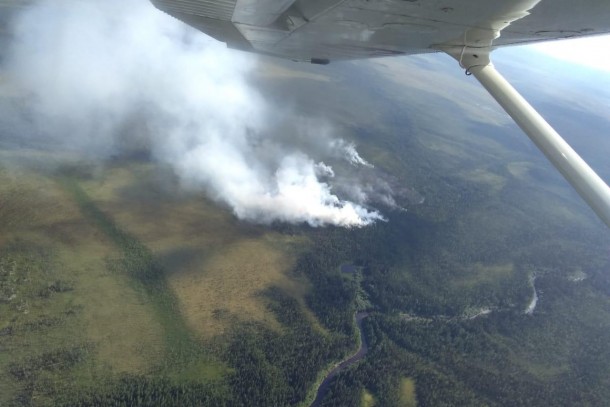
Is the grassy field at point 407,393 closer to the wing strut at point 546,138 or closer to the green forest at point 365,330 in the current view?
the green forest at point 365,330

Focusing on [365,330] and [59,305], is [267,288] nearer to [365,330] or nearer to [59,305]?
[365,330]

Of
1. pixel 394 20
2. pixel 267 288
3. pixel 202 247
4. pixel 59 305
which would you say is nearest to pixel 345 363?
pixel 267 288

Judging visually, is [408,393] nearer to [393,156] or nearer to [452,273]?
[452,273]

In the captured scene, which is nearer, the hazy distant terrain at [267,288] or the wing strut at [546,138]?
the wing strut at [546,138]

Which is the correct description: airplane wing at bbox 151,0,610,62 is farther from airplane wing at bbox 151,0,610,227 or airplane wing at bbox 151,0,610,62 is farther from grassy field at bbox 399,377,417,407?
grassy field at bbox 399,377,417,407

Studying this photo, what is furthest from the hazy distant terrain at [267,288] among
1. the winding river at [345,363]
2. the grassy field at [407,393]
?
the winding river at [345,363]

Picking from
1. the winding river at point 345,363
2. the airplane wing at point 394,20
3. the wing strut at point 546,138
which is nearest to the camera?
the airplane wing at point 394,20

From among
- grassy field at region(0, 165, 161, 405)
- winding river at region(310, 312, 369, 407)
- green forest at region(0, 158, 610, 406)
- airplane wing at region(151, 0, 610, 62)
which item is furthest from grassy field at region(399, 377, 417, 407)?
airplane wing at region(151, 0, 610, 62)
